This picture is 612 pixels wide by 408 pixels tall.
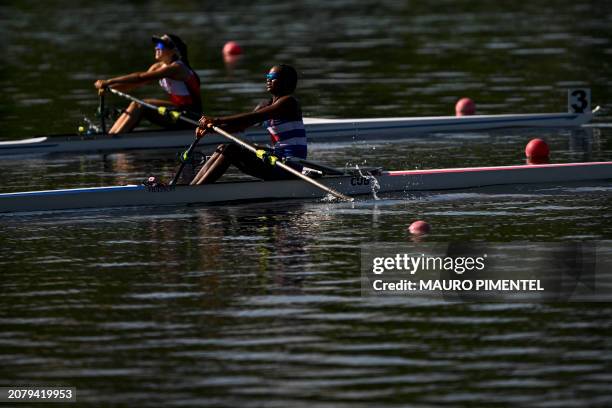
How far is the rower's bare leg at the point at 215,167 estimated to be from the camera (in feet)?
64.7

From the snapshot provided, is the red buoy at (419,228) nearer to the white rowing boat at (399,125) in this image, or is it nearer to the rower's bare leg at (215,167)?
the rower's bare leg at (215,167)

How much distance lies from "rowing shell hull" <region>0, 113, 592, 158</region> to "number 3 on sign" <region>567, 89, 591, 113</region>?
0.35 ft

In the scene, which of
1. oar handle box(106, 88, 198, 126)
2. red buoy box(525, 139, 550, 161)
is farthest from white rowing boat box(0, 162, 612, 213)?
oar handle box(106, 88, 198, 126)

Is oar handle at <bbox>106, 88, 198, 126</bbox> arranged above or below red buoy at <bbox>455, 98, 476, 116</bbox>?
above

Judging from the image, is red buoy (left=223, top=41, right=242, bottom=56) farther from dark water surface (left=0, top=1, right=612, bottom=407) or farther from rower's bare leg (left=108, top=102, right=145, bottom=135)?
rower's bare leg (left=108, top=102, right=145, bottom=135)

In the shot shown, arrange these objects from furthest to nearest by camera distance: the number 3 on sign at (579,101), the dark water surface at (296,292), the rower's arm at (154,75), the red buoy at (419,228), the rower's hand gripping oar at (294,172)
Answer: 1. the number 3 on sign at (579,101)
2. the rower's arm at (154,75)
3. the rower's hand gripping oar at (294,172)
4. the red buoy at (419,228)
5. the dark water surface at (296,292)

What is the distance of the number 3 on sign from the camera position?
27875 millimetres

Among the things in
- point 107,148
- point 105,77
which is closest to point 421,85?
point 105,77

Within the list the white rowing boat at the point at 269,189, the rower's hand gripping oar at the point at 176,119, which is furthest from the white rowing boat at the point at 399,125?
the white rowing boat at the point at 269,189
